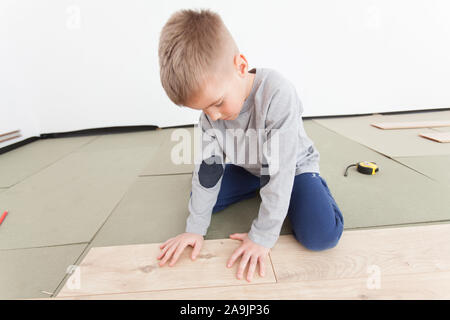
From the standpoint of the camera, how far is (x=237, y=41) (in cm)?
217

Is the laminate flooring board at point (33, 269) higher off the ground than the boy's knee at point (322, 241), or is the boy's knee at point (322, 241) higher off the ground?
the boy's knee at point (322, 241)

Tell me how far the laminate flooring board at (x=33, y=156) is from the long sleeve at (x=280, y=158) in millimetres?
1394

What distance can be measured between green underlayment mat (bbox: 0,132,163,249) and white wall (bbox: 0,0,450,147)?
32.0 inches

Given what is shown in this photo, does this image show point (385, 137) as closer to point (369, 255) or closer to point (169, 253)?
point (369, 255)

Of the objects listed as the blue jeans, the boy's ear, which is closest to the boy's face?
the boy's ear

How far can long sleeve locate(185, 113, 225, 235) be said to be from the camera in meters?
0.75

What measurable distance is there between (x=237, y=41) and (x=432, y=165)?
1760 millimetres

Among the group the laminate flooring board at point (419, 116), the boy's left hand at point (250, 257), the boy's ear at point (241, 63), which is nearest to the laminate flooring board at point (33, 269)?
the boy's left hand at point (250, 257)

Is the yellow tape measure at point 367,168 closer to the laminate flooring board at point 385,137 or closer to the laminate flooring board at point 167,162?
the laminate flooring board at point 385,137

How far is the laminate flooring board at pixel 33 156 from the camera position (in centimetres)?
138
